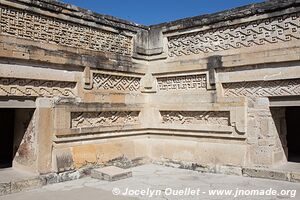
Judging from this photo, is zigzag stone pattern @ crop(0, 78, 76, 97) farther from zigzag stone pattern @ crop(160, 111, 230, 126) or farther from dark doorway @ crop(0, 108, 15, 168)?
zigzag stone pattern @ crop(160, 111, 230, 126)

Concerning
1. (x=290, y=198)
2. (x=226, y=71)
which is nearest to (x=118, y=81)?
(x=226, y=71)

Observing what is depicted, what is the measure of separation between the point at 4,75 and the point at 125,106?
2.62m

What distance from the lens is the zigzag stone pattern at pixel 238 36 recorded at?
17.7 ft

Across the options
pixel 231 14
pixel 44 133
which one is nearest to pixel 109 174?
pixel 44 133

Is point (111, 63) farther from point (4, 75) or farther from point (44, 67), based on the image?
point (4, 75)

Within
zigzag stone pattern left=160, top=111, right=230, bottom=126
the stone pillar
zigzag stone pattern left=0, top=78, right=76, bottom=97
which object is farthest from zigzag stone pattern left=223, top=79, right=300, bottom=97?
the stone pillar

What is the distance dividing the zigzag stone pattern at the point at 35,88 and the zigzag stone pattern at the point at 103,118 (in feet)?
1.50

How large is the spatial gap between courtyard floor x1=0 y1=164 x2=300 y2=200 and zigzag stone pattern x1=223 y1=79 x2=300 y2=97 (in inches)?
59.4

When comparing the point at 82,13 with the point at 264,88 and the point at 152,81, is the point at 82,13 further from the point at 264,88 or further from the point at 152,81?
the point at 264,88

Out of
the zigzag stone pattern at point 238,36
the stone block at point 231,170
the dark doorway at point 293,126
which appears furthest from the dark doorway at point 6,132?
the dark doorway at point 293,126

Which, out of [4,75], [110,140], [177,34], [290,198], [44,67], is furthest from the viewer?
[177,34]

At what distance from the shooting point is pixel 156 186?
498 cm

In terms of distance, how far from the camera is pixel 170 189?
4789 mm

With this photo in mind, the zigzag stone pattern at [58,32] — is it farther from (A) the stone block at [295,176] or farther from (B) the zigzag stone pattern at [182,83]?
(A) the stone block at [295,176]
